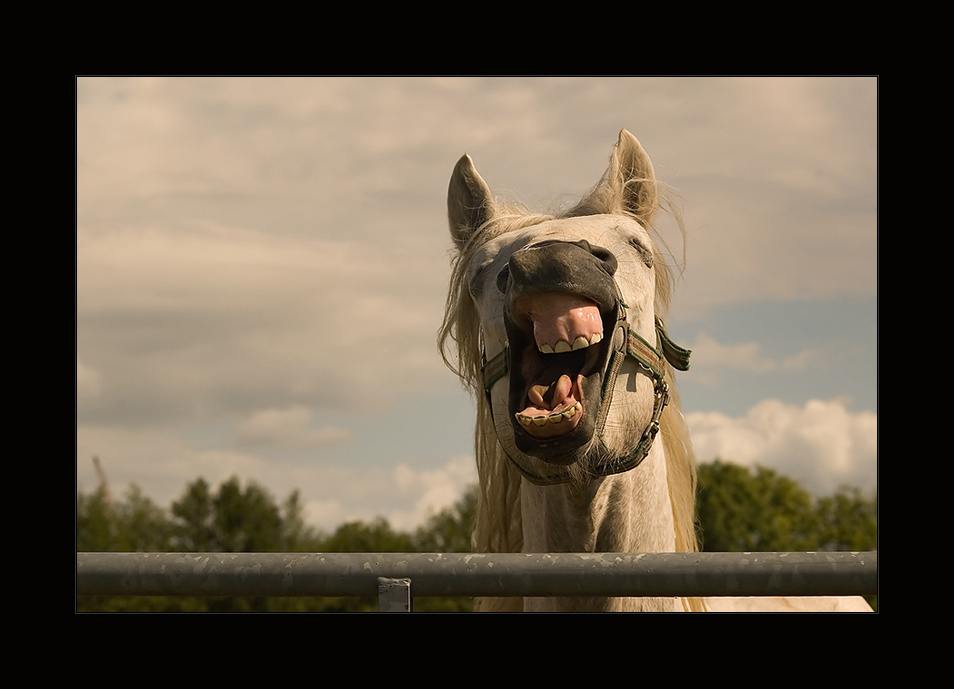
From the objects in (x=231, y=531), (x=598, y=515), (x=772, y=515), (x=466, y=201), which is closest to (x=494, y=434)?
(x=598, y=515)

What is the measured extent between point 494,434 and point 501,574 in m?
1.49

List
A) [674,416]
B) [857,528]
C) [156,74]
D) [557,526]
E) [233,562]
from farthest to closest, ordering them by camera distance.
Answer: [857,528]
[674,416]
[156,74]
[557,526]
[233,562]

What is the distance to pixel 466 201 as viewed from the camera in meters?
4.13

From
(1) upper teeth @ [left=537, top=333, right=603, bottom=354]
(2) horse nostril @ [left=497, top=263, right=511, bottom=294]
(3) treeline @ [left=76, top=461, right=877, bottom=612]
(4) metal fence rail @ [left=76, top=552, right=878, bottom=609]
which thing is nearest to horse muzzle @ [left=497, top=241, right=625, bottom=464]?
(1) upper teeth @ [left=537, top=333, right=603, bottom=354]

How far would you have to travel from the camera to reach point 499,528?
3.86 meters

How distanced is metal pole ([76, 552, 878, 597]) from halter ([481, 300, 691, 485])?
75cm

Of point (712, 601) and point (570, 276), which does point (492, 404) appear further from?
point (712, 601)

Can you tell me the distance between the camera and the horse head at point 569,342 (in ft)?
9.28

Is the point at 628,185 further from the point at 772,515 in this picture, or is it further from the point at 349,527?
the point at 349,527

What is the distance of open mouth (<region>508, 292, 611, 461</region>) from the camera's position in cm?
282

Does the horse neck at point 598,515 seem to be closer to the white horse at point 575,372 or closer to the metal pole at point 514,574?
the white horse at point 575,372

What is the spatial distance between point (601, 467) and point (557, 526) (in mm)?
357

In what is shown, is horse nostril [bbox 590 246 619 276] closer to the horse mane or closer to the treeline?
the horse mane

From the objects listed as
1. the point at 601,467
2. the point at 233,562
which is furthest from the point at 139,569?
the point at 601,467
